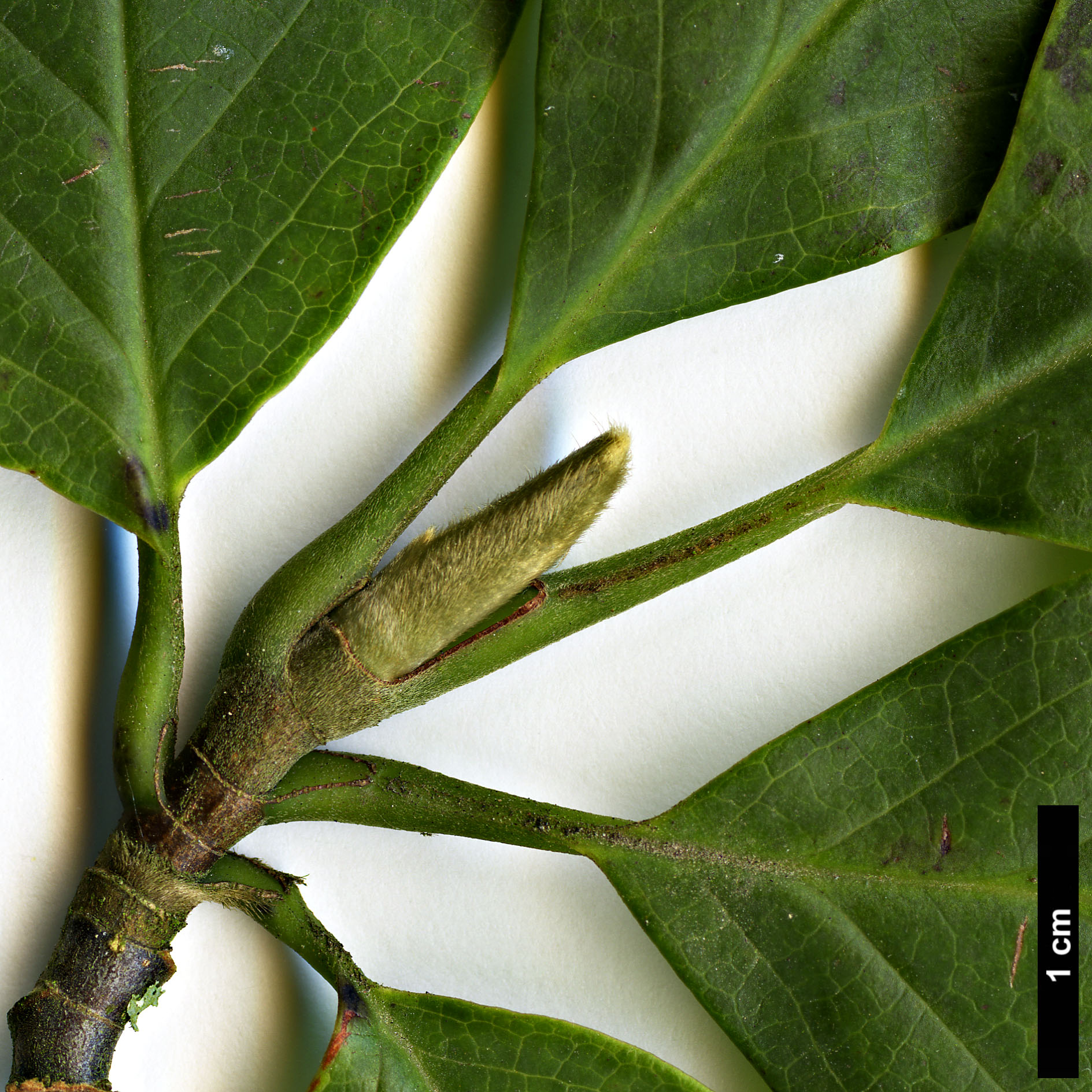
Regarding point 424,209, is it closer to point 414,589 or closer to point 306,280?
point 306,280

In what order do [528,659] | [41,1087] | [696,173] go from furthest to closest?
[528,659] < [696,173] < [41,1087]

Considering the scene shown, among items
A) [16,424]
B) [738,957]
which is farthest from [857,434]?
[16,424]

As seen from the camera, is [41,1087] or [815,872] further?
[815,872]

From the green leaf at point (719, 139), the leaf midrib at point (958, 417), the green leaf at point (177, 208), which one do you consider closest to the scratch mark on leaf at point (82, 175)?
the green leaf at point (177, 208)

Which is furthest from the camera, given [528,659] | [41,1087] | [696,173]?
[528,659]

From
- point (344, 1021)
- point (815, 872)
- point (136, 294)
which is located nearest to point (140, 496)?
point (136, 294)

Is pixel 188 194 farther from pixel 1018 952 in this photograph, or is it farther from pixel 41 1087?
pixel 1018 952

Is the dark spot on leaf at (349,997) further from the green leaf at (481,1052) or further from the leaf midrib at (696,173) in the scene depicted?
the leaf midrib at (696,173)
